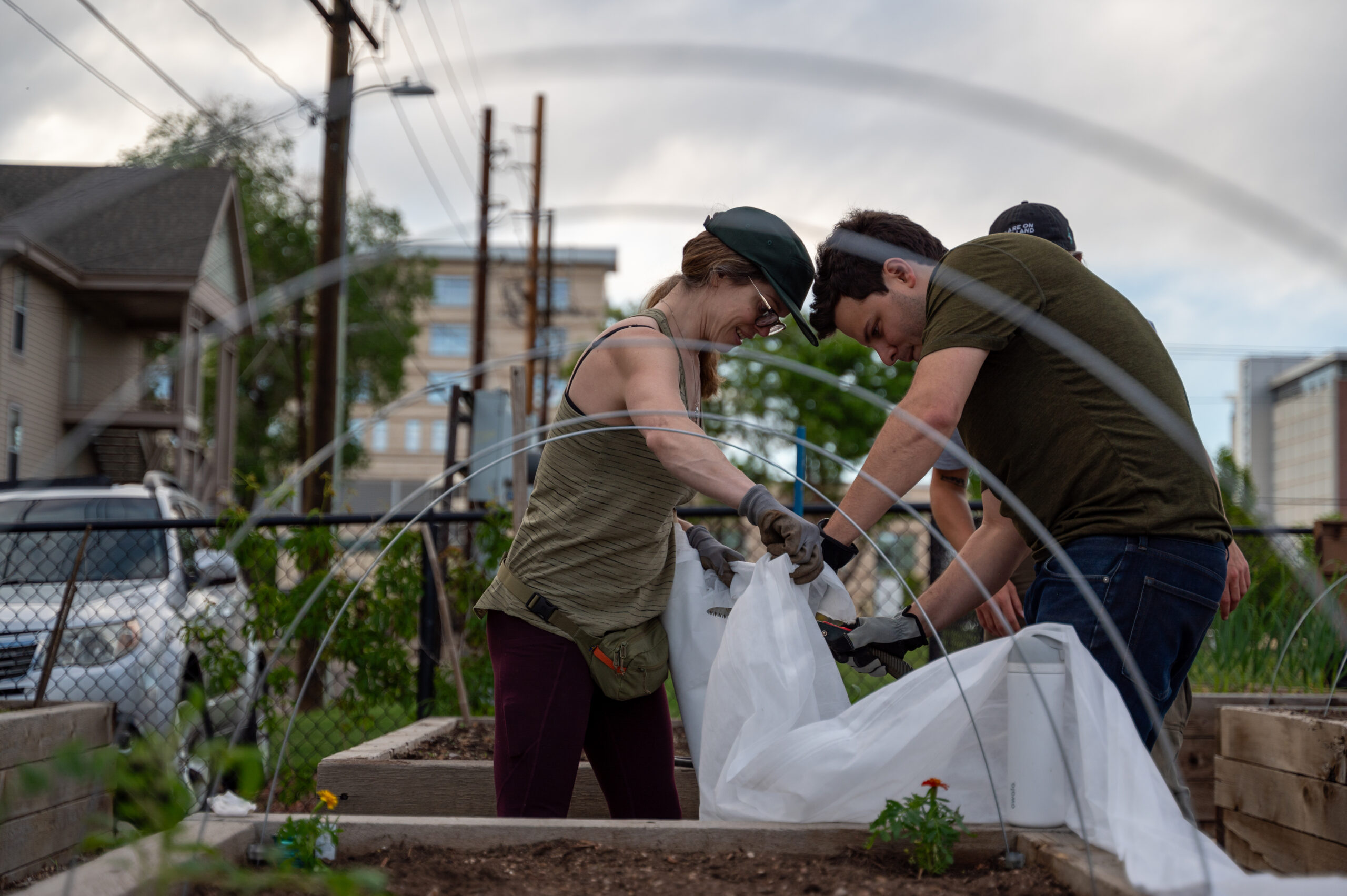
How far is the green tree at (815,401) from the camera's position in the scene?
20859 mm

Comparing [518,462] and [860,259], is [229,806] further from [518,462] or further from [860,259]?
[518,462]

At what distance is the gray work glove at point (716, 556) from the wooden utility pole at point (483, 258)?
12.3m

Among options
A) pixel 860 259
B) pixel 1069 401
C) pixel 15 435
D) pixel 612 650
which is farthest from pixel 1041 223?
pixel 15 435

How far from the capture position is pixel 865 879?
5.20ft

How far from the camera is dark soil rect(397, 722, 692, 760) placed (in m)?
3.12

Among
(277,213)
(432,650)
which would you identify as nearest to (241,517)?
(432,650)

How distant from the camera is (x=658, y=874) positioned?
1629 millimetres

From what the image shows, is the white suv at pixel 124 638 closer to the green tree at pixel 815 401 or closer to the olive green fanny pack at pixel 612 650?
the olive green fanny pack at pixel 612 650

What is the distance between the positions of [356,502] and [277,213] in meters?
9.12

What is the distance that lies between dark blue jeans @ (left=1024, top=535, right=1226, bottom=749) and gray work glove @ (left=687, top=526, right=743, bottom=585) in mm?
679

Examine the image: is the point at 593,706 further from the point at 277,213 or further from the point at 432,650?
the point at 277,213

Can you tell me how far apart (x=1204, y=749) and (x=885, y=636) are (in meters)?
2.18

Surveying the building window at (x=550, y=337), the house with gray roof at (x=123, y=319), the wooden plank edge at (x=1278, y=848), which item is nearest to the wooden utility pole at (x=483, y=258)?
the building window at (x=550, y=337)

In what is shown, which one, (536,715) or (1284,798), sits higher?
(536,715)
